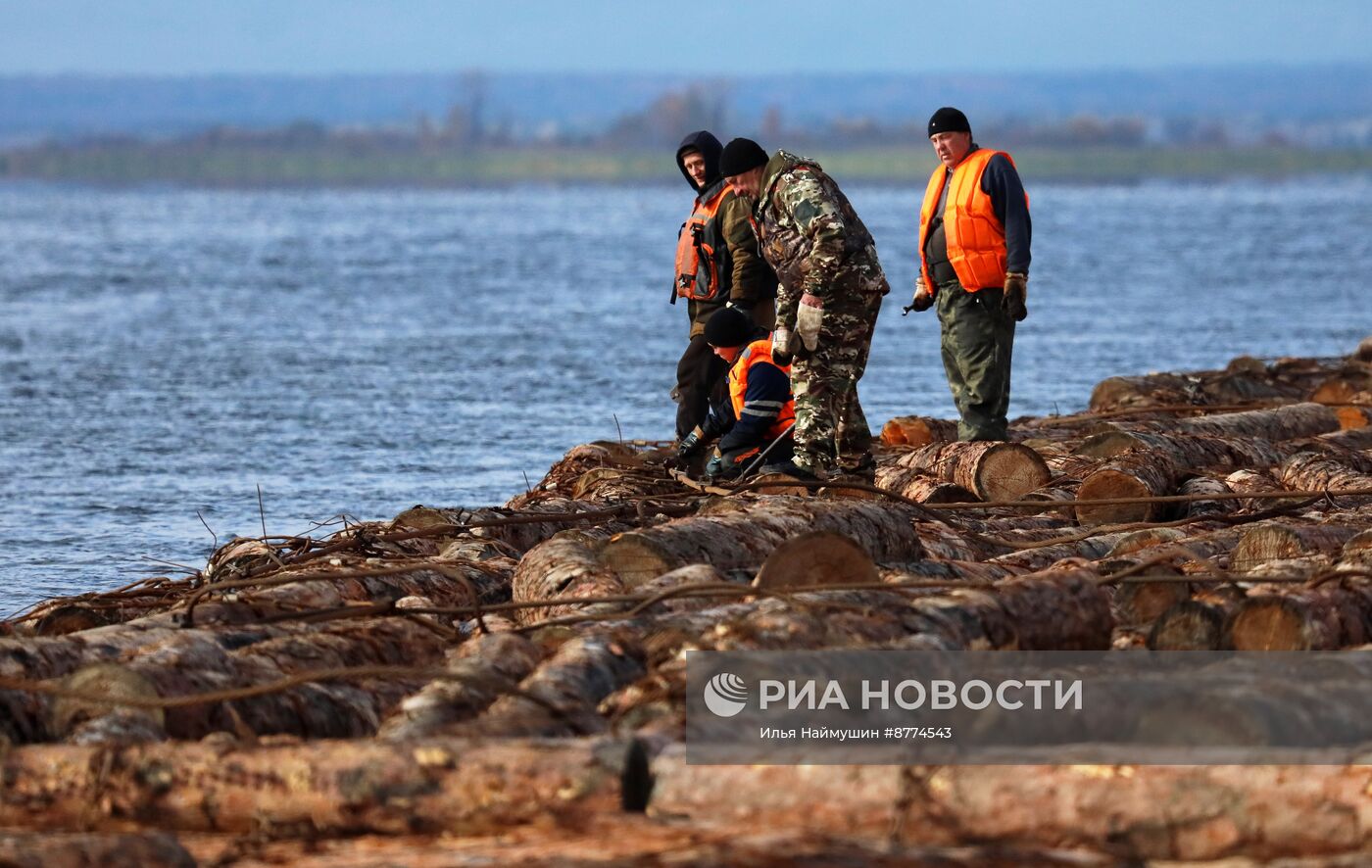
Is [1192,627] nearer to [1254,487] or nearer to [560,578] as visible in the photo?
[560,578]

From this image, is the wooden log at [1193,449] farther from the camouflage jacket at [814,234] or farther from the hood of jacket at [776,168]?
the hood of jacket at [776,168]

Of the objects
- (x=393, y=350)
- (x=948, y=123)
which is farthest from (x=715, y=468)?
(x=393, y=350)

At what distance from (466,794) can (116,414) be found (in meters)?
15.2

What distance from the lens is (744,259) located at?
36.0 ft

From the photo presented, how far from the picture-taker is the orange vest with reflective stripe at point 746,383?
9875 millimetres

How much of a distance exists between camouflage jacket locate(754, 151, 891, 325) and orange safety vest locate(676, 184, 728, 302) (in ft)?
4.88

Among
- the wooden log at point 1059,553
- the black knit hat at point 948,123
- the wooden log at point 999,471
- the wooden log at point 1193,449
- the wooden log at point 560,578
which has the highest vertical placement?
the black knit hat at point 948,123

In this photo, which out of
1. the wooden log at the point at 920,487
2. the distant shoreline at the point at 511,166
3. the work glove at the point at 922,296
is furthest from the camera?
the distant shoreline at the point at 511,166

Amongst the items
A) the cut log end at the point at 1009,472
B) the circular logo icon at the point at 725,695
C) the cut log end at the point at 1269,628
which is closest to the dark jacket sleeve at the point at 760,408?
the cut log end at the point at 1009,472

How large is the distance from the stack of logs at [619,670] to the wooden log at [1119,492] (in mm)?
14

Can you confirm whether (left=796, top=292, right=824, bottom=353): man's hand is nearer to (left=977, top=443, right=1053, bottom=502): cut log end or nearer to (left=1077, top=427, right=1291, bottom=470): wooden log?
(left=977, top=443, right=1053, bottom=502): cut log end

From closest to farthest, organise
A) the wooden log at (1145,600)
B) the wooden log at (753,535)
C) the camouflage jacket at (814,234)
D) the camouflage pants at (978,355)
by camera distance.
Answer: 1. the wooden log at (1145,600)
2. the wooden log at (753,535)
3. the camouflage jacket at (814,234)
4. the camouflage pants at (978,355)

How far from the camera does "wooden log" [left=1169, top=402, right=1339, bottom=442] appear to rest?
1219cm

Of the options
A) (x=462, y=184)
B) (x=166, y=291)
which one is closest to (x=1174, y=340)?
(x=166, y=291)
